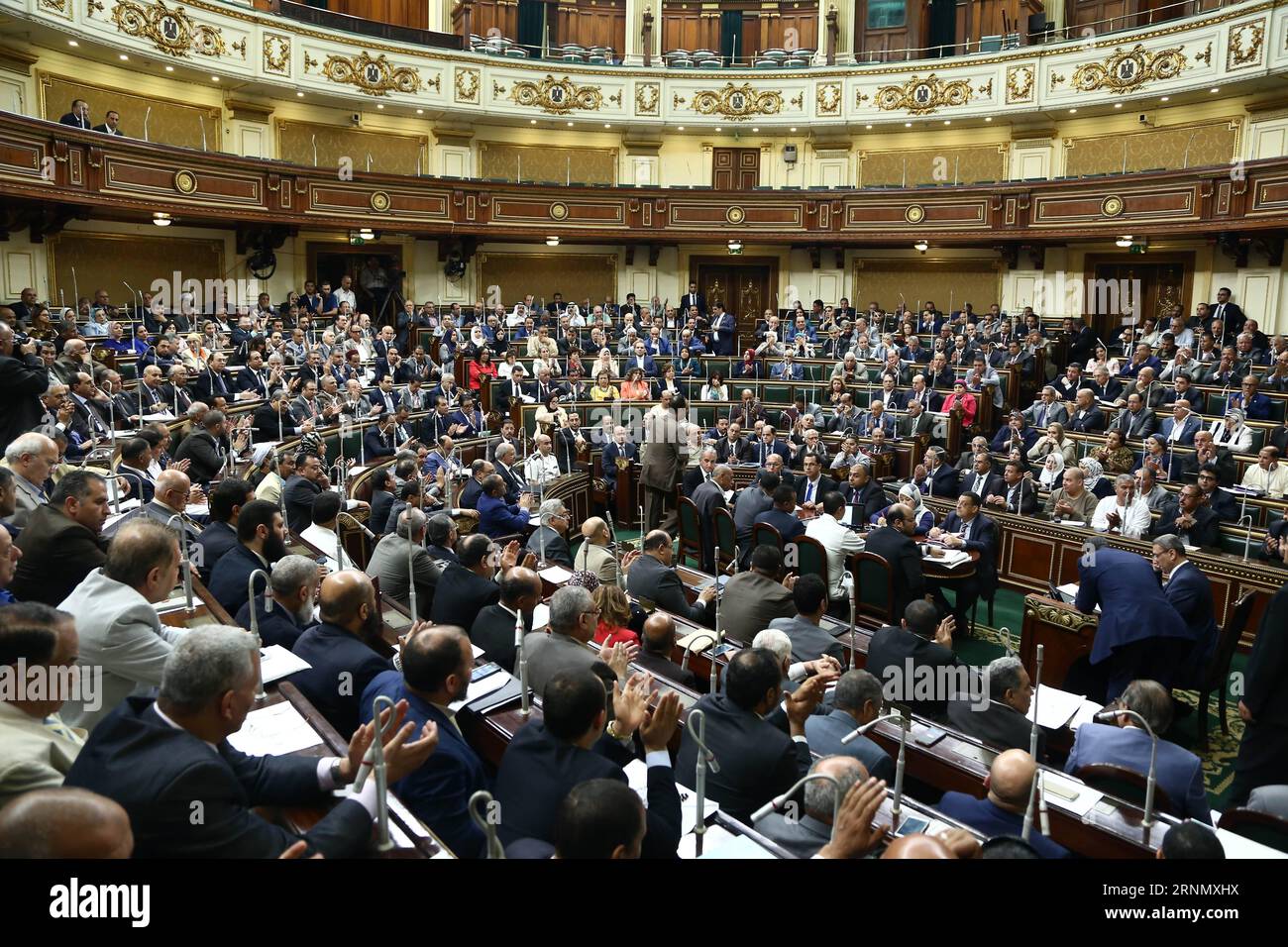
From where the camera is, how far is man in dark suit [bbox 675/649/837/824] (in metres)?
3.07

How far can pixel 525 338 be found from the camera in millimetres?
15266

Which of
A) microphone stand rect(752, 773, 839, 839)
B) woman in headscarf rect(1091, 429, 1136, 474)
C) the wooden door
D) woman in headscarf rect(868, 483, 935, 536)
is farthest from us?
the wooden door

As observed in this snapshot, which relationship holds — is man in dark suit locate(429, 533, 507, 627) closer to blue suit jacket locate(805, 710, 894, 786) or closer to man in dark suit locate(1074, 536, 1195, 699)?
blue suit jacket locate(805, 710, 894, 786)

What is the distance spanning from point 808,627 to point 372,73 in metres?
15.5

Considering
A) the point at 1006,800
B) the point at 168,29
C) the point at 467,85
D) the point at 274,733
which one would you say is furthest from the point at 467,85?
the point at 1006,800

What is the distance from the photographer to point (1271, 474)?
26.3 feet

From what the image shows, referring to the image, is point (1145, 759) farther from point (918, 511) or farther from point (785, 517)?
point (918, 511)

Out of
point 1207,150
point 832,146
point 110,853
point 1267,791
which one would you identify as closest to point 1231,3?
point 1207,150

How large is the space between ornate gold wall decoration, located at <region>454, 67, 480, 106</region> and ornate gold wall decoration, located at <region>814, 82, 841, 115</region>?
6.67 metres

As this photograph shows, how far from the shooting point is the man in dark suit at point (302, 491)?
6.58 meters

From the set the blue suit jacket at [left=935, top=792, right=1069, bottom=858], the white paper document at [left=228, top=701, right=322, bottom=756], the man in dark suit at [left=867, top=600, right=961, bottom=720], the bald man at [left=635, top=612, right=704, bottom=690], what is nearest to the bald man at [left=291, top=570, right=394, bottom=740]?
the white paper document at [left=228, top=701, right=322, bottom=756]
